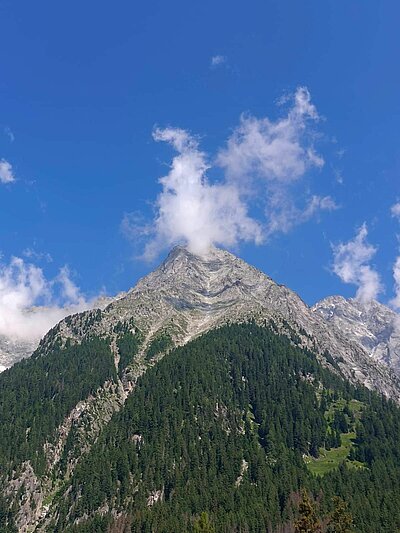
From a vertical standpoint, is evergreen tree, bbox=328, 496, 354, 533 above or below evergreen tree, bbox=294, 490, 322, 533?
above

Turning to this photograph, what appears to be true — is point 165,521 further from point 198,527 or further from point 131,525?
point 198,527

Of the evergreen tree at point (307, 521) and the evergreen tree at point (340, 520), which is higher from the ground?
the evergreen tree at point (340, 520)

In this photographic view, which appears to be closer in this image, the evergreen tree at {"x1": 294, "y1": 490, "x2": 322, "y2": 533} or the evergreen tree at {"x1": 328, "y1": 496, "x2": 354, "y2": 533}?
the evergreen tree at {"x1": 294, "y1": 490, "x2": 322, "y2": 533}

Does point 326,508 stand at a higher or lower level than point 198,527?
higher

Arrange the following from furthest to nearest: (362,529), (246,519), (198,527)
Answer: (246,519), (362,529), (198,527)

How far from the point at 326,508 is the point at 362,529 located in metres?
18.6

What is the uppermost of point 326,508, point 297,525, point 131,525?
point 326,508

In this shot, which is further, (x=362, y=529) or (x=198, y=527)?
(x=362, y=529)

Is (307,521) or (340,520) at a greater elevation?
(340,520)

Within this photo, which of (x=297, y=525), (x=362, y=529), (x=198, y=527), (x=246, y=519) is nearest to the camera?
(x=297, y=525)

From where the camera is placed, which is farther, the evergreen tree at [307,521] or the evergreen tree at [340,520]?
the evergreen tree at [340,520]

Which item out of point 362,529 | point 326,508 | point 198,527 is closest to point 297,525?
point 198,527

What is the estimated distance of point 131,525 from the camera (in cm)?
19775

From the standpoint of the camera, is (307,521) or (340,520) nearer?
(307,521)
